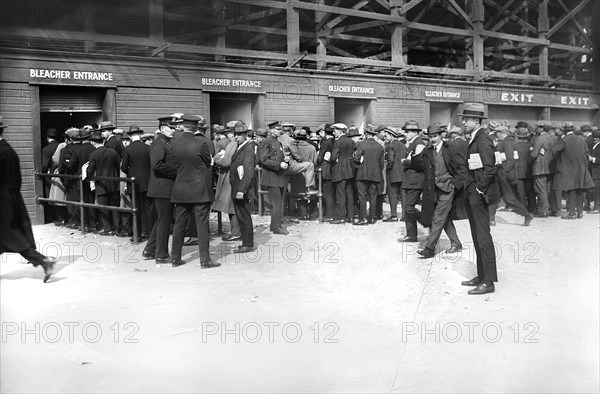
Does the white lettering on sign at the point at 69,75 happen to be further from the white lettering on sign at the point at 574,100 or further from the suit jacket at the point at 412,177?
the suit jacket at the point at 412,177

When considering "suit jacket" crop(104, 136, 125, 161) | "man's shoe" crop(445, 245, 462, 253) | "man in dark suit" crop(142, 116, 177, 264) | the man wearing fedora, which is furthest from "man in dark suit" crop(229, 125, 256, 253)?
the man wearing fedora

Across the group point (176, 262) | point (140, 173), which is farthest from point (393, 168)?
point (176, 262)

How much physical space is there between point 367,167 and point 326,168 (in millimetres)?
698

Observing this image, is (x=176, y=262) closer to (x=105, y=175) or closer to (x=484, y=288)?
(x=105, y=175)

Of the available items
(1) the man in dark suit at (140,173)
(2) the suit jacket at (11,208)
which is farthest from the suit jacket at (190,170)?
(2) the suit jacket at (11,208)

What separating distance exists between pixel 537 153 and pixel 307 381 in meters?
6.72

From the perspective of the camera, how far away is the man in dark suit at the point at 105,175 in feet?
20.3

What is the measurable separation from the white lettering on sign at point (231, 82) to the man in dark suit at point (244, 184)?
3.30 meters

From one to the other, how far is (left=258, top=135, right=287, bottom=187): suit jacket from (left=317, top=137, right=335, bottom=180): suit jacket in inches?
48.1

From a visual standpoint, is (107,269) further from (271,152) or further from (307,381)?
(271,152)

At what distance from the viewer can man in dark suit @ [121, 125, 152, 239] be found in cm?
599

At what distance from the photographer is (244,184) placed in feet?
18.6

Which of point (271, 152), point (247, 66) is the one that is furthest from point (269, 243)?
point (247, 66)

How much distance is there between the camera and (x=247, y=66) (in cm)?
185
